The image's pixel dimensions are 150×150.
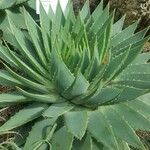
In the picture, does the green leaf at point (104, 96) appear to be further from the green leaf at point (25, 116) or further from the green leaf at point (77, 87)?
the green leaf at point (25, 116)

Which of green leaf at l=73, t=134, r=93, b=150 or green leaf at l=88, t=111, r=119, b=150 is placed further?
green leaf at l=73, t=134, r=93, b=150

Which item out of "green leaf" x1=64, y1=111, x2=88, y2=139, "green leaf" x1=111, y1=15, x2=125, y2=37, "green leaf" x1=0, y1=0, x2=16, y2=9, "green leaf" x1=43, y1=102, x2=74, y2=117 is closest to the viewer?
"green leaf" x1=64, y1=111, x2=88, y2=139

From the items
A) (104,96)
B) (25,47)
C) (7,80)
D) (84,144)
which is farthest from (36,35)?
(84,144)

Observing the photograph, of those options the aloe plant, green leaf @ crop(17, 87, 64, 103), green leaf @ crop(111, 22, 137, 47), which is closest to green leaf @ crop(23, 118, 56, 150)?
the aloe plant

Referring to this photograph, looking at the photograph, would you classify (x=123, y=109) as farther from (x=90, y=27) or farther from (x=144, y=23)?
(x=144, y=23)

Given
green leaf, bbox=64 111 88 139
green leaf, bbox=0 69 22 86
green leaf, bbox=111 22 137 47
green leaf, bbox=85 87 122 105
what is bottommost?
green leaf, bbox=64 111 88 139

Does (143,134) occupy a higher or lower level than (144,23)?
lower

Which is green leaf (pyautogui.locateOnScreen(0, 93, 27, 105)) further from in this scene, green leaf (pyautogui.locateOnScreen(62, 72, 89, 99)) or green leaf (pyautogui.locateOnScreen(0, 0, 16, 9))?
green leaf (pyautogui.locateOnScreen(0, 0, 16, 9))

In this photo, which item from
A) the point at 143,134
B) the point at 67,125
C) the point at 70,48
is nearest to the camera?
the point at 67,125

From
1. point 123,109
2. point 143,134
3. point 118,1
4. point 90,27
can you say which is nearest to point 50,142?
point 123,109
